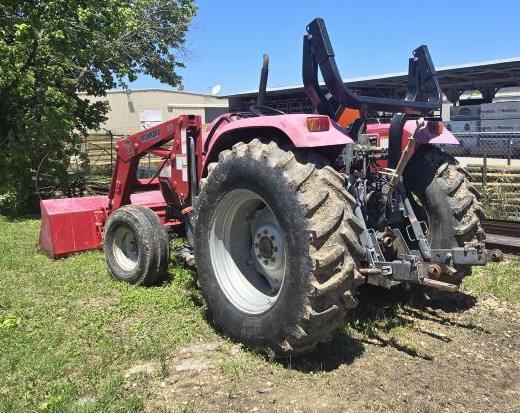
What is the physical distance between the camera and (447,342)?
4398 millimetres

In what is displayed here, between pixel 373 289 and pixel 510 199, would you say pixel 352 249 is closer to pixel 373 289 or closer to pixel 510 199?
pixel 373 289

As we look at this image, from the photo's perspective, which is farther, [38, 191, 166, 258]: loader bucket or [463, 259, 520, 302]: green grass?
[38, 191, 166, 258]: loader bucket

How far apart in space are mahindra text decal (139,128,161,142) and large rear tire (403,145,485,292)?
9.31 feet

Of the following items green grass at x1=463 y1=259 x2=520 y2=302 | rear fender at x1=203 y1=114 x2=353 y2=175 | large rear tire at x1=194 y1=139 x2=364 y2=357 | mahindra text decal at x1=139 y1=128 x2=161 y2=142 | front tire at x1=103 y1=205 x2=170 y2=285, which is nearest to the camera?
large rear tire at x1=194 y1=139 x2=364 y2=357

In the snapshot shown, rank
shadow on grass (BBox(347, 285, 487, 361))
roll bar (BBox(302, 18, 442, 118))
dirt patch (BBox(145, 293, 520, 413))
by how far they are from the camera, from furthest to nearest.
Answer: shadow on grass (BBox(347, 285, 487, 361)) → roll bar (BBox(302, 18, 442, 118)) → dirt patch (BBox(145, 293, 520, 413))

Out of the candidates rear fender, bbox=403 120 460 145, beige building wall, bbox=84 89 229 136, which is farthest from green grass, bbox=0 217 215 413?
beige building wall, bbox=84 89 229 136

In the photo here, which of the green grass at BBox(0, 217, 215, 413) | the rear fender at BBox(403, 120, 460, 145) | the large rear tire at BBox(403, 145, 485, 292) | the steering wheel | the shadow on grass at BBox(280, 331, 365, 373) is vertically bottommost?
the shadow on grass at BBox(280, 331, 365, 373)

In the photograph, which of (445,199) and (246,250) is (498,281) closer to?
(445,199)

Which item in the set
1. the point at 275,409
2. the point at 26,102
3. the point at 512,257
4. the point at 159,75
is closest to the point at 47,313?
the point at 275,409

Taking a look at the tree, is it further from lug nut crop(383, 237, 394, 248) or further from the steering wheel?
lug nut crop(383, 237, 394, 248)

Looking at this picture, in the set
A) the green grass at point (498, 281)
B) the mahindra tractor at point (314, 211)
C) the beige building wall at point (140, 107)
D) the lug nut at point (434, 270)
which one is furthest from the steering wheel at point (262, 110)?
the beige building wall at point (140, 107)

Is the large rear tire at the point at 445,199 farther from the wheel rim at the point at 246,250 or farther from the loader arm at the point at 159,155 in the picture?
the loader arm at the point at 159,155

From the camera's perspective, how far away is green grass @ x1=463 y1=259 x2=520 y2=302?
5.50m

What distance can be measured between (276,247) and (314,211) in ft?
2.52
